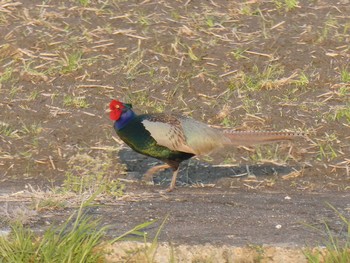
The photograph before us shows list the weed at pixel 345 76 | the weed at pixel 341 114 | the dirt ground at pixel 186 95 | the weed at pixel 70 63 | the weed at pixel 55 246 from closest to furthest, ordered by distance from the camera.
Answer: the weed at pixel 55 246, the dirt ground at pixel 186 95, the weed at pixel 341 114, the weed at pixel 345 76, the weed at pixel 70 63

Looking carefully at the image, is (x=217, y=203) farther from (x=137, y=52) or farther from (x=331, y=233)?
(x=137, y=52)

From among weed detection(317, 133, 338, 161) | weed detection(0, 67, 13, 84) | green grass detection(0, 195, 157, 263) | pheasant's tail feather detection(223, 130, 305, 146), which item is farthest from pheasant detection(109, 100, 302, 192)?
weed detection(0, 67, 13, 84)

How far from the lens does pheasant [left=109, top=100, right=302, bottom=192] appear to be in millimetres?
8812

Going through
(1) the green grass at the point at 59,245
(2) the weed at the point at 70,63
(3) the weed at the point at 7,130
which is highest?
(1) the green grass at the point at 59,245

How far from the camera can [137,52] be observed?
37.8ft

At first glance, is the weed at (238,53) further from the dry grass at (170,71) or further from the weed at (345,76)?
the weed at (345,76)

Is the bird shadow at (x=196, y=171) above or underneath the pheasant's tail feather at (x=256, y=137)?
underneath

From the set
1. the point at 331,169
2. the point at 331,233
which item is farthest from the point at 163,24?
the point at 331,233

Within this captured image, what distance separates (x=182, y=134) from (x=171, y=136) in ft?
0.40

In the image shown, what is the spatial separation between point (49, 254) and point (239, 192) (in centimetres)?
294

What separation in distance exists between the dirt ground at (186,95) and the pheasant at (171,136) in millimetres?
351

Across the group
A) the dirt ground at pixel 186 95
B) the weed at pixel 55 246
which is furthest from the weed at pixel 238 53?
the weed at pixel 55 246

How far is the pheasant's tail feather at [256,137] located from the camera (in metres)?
9.02

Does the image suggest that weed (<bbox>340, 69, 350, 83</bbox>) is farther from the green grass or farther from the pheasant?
the green grass
